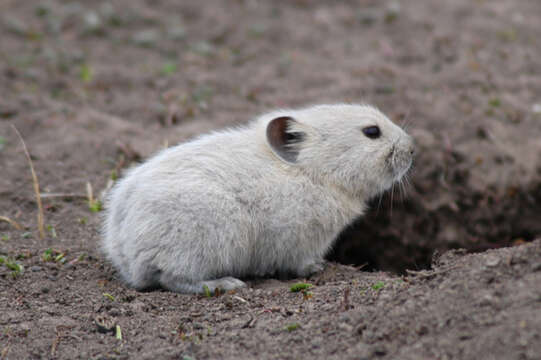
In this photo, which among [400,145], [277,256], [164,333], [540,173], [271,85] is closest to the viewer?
[164,333]

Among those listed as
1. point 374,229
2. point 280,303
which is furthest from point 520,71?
point 280,303

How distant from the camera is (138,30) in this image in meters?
10.4

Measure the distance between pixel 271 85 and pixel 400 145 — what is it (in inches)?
138

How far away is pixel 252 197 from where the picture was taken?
16.1 feet

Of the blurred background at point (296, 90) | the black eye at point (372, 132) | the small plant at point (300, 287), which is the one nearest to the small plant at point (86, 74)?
the blurred background at point (296, 90)

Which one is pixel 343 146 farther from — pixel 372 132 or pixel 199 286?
pixel 199 286

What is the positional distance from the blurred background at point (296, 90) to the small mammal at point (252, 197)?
46.1 inches

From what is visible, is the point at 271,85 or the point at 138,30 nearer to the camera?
the point at 271,85

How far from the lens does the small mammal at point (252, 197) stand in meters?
4.68

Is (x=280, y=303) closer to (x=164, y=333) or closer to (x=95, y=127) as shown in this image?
(x=164, y=333)

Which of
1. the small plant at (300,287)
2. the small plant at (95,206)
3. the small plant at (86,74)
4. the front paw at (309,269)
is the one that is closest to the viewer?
the small plant at (300,287)

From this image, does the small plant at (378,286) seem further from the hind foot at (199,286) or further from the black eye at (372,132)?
the black eye at (372,132)

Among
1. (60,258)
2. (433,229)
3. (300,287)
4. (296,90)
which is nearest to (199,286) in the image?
Answer: (300,287)

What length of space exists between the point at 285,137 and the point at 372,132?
830 millimetres
